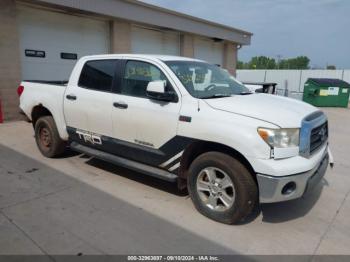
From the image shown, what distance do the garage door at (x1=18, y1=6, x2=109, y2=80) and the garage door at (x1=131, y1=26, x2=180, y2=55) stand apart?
197 centimetres

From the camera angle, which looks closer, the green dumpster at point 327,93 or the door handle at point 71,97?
the door handle at point 71,97

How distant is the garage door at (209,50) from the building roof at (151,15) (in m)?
0.86

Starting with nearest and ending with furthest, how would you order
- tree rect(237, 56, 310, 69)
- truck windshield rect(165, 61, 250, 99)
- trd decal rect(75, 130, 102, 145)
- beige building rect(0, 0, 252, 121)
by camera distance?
truck windshield rect(165, 61, 250, 99)
trd decal rect(75, 130, 102, 145)
beige building rect(0, 0, 252, 121)
tree rect(237, 56, 310, 69)

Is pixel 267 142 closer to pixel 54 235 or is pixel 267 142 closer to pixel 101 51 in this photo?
pixel 54 235

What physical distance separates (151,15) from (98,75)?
927 centimetres

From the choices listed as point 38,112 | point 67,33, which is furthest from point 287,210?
point 67,33

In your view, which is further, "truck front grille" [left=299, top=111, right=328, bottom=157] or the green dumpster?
the green dumpster

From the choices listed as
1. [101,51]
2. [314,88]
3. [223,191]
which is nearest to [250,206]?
[223,191]

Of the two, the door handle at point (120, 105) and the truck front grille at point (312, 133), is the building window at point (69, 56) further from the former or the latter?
the truck front grille at point (312, 133)

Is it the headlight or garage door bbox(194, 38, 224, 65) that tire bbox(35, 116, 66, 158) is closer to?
the headlight

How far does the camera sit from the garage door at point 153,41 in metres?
13.7

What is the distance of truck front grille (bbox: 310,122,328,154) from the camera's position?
3.50 m

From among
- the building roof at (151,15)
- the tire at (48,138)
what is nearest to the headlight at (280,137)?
the tire at (48,138)

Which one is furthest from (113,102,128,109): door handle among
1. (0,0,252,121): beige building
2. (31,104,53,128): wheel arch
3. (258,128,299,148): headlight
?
(0,0,252,121): beige building
